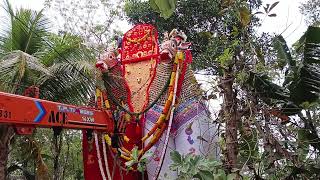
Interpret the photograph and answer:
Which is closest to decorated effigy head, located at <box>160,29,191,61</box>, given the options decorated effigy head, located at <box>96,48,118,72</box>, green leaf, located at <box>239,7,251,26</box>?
decorated effigy head, located at <box>96,48,118,72</box>

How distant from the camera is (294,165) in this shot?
2.91 metres

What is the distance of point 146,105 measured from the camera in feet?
19.1

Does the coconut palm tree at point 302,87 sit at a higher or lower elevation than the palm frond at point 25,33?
lower

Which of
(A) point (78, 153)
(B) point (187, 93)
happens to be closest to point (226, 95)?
(B) point (187, 93)

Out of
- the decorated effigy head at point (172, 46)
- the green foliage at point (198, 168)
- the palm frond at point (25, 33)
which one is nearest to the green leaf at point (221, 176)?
the green foliage at point (198, 168)

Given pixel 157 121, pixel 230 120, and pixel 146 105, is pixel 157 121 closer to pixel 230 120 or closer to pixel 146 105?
pixel 146 105

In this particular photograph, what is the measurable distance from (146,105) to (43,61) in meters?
1.67

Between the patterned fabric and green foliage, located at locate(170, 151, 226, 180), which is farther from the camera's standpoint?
the patterned fabric

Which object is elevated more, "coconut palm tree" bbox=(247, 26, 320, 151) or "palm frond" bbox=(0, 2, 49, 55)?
"palm frond" bbox=(0, 2, 49, 55)

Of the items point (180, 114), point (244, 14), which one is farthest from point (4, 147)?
point (244, 14)

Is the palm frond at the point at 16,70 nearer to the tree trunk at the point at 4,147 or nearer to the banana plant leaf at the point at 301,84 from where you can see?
the tree trunk at the point at 4,147

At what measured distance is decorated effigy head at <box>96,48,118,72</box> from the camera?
5.93 meters

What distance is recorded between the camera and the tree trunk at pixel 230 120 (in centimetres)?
286

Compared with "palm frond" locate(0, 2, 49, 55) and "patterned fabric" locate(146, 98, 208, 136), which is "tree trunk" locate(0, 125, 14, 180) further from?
"patterned fabric" locate(146, 98, 208, 136)
